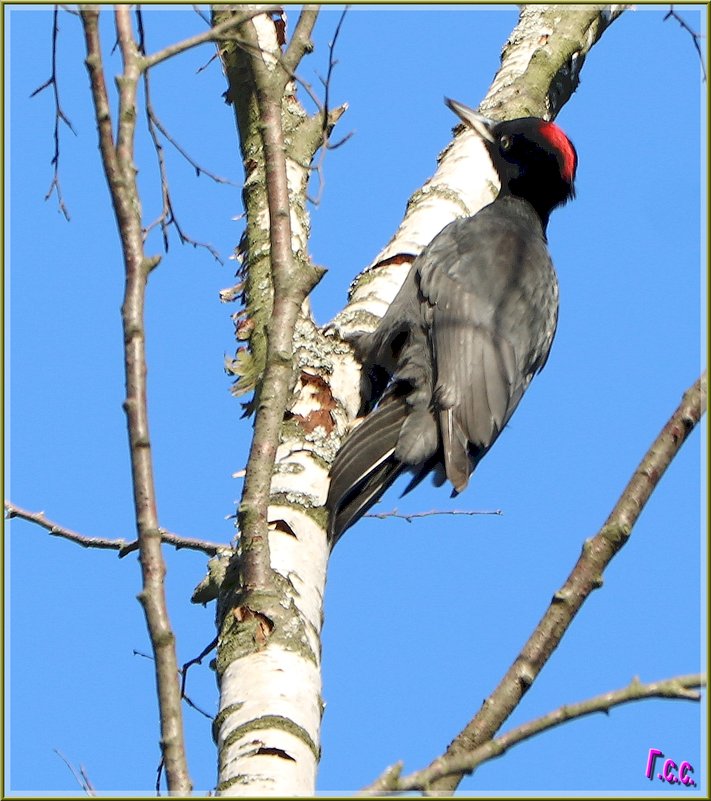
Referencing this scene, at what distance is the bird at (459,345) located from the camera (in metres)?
3.94

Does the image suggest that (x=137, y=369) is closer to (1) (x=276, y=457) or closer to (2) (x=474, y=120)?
(1) (x=276, y=457)

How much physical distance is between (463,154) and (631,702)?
12.4 ft

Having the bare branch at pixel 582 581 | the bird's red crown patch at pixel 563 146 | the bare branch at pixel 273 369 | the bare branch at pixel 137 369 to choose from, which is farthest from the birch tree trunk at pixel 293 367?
the bare branch at pixel 137 369

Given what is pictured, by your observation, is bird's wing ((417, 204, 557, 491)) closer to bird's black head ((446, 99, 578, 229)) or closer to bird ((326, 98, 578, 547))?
bird ((326, 98, 578, 547))

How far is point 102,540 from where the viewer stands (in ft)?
13.6

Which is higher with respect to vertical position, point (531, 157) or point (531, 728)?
point (531, 157)

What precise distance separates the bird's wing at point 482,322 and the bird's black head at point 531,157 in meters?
0.30

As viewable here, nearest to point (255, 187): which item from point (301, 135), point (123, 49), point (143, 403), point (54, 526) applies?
point (301, 135)

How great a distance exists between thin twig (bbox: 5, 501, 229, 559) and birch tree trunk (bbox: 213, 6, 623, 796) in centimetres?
55

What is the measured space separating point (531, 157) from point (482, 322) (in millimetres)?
1270

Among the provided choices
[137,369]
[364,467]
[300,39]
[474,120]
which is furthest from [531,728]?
[474,120]

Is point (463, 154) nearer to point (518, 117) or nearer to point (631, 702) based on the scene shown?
point (518, 117)

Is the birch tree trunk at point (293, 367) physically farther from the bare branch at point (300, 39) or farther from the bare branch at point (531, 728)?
the bare branch at point (531, 728)

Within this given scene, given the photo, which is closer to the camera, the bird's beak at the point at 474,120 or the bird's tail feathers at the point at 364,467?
the bird's tail feathers at the point at 364,467
